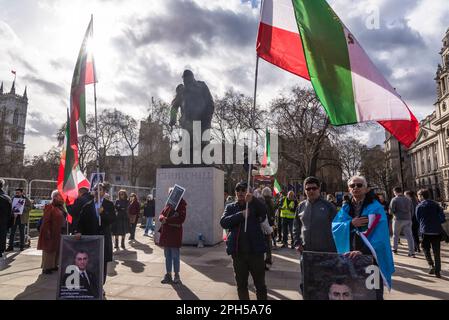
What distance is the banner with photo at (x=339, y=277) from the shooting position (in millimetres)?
3152

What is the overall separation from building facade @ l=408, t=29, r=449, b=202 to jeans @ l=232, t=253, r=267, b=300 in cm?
7238

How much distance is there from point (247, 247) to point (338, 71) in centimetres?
255

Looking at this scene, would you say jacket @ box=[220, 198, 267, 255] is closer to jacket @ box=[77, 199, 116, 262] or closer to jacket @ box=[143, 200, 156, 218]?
jacket @ box=[77, 199, 116, 262]

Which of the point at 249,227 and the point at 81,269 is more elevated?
the point at 249,227

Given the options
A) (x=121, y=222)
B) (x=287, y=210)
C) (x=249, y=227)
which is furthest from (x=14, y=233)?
(x=249, y=227)

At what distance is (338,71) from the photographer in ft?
14.0

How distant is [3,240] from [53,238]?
3.13 ft

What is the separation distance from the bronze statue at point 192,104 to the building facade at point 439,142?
6720 cm

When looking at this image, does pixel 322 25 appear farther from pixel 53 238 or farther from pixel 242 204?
pixel 53 238

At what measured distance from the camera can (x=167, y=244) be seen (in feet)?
20.5

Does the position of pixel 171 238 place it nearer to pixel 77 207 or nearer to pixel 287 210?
pixel 77 207

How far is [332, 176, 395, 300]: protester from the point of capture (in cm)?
331

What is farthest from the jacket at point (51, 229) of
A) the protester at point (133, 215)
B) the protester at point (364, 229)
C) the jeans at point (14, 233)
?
the protester at point (364, 229)
